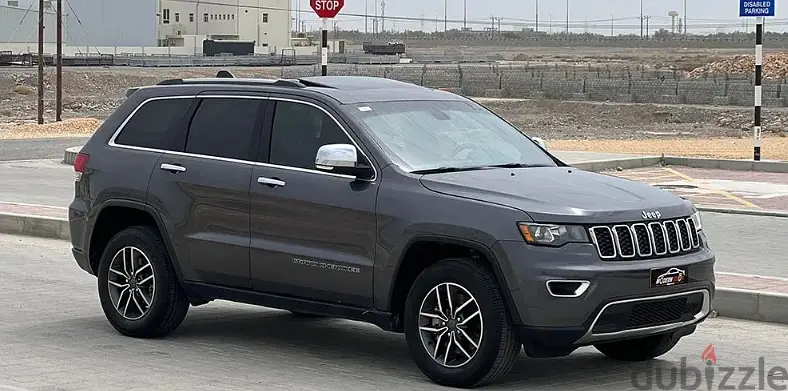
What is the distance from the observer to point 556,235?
24.8ft

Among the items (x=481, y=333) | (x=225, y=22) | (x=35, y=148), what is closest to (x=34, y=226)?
(x=481, y=333)

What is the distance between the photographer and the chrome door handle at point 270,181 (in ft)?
28.7

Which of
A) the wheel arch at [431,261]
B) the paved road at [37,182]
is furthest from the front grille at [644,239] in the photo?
the paved road at [37,182]

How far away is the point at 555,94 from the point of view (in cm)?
5841

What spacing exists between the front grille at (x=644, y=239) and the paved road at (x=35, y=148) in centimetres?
2272

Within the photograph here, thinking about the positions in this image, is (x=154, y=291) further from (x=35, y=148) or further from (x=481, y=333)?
(x=35, y=148)

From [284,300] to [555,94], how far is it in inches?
1987

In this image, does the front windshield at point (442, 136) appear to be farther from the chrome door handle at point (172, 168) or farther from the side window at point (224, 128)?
the chrome door handle at point (172, 168)

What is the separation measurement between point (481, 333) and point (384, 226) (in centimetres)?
91

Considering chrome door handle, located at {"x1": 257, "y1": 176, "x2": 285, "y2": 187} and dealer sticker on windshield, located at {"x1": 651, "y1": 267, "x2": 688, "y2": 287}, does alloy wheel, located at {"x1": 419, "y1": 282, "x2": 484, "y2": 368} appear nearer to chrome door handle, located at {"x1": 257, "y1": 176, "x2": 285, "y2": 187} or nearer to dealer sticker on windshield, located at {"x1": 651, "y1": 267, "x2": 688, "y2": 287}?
dealer sticker on windshield, located at {"x1": 651, "y1": 267, "x2": 688, "y2": 287}

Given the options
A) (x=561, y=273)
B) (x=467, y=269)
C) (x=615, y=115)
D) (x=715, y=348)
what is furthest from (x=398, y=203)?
(x=615, y=115)

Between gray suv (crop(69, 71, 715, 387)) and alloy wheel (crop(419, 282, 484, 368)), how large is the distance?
0.03 feet

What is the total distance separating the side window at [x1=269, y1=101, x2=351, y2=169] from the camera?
344 inches

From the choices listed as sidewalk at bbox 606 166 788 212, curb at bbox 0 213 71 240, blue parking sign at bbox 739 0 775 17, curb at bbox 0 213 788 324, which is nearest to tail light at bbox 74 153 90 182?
curb at bbox 0 213 788 324
